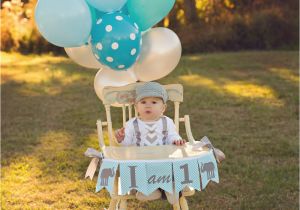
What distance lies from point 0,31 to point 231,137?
8.02 m

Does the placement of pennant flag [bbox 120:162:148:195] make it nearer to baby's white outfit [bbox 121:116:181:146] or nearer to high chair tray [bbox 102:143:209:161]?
high chair tray [bbox 102:143:209:161]

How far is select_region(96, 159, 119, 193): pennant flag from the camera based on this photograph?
3012 millimetres

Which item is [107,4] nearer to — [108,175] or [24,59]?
→ [108,175]

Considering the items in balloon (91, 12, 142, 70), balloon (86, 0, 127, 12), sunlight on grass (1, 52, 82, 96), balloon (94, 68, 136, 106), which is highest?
balloon (86, 0, 127, 12)

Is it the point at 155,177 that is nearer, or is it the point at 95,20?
the point at 155,177

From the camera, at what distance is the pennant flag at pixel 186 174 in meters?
3.00

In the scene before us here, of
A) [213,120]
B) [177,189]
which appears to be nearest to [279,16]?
[213,120]

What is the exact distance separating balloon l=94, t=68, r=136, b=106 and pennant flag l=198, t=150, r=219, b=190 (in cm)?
88

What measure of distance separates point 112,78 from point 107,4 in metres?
0.54

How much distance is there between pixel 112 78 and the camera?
3.69 meters

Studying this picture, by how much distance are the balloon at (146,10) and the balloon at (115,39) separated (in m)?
0.07

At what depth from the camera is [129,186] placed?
9.71ft

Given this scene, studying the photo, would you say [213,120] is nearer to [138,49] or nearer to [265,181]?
[265,181]

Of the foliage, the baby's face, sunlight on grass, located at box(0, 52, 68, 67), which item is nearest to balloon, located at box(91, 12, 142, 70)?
the baby's face
